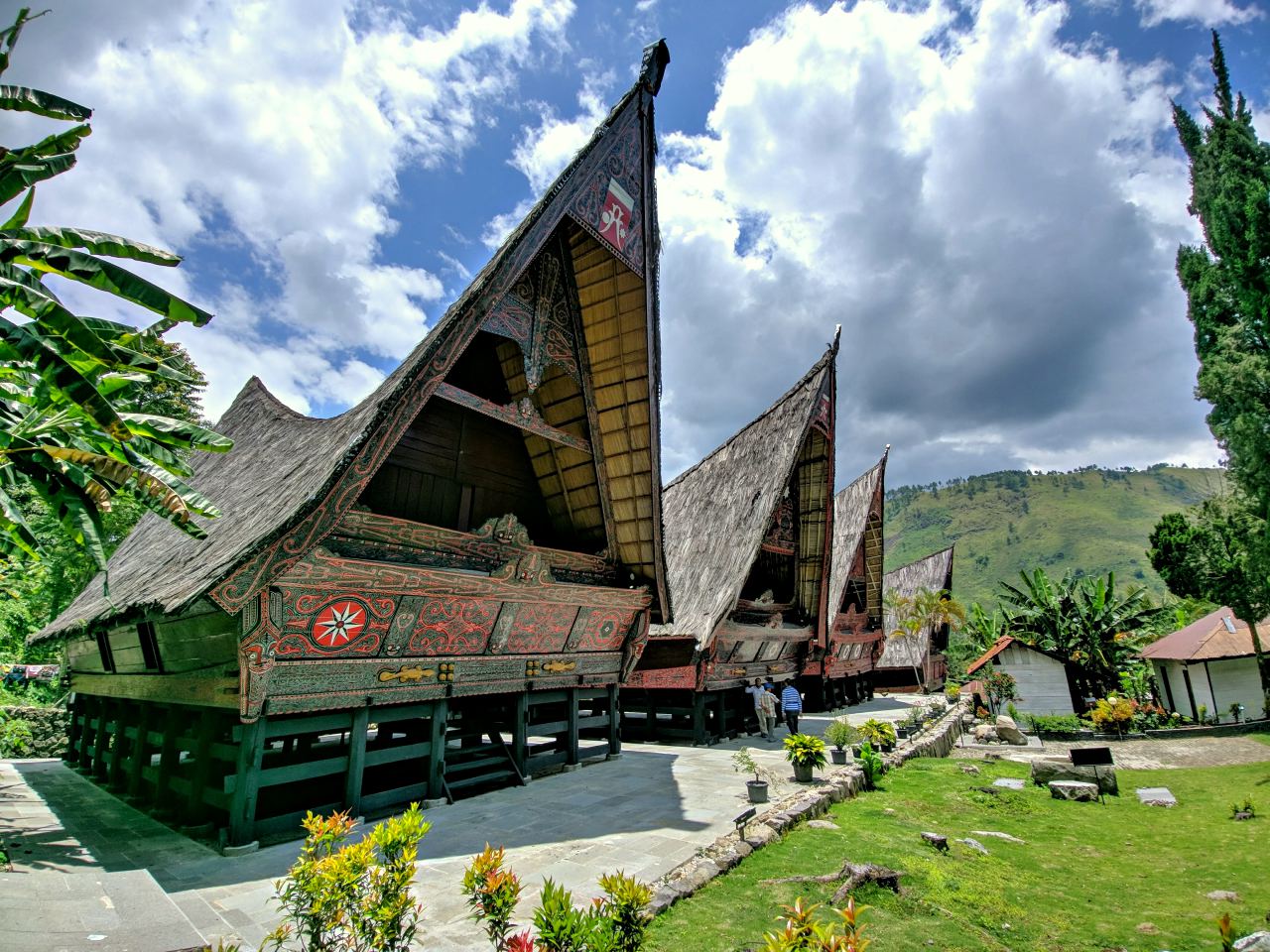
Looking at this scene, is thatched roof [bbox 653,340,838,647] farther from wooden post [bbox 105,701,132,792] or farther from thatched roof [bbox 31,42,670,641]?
wooden post [bbox 105,701,132,792]

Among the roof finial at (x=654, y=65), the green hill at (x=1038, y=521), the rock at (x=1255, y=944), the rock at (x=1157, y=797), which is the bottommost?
the rock at (x=1157, y=797)

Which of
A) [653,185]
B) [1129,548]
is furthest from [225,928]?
[1129,548]

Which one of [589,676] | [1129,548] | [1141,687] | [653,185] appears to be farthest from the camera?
[1129,548]

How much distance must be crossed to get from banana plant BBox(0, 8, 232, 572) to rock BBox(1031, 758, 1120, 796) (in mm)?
13181

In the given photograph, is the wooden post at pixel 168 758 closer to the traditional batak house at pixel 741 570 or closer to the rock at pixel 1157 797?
the traditional batak house at pixel 741 570

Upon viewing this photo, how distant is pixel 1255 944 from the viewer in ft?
12.3

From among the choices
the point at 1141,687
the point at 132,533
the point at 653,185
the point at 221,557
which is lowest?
the point at 1141,687

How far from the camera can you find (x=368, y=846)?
296 centimetres

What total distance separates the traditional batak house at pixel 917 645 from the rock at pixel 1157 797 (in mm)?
20005

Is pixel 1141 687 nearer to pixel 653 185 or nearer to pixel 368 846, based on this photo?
pixel 653 185

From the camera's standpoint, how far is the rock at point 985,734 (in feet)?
52.2

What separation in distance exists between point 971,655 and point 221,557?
Answer: 1447 inches

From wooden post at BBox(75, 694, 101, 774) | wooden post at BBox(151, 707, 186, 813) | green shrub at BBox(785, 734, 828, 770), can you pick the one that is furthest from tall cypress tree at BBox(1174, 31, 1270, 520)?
wooden post at BBox(75, 694, 101, 774)

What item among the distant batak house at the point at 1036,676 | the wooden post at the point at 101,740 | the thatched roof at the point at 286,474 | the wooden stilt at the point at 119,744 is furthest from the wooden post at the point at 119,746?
the distant batak house at the point at 1036,676
